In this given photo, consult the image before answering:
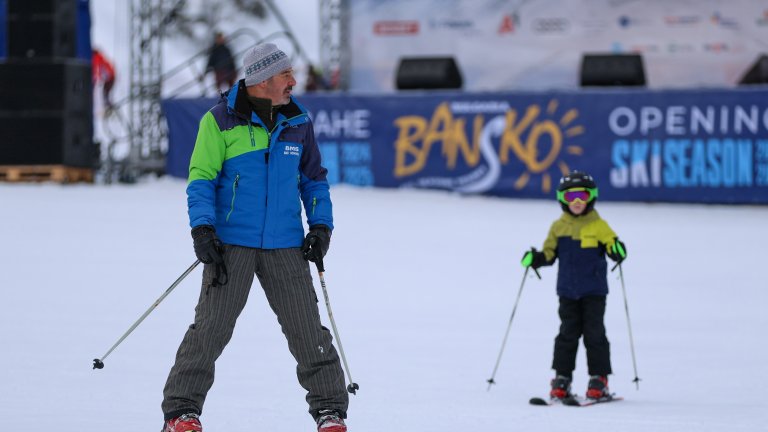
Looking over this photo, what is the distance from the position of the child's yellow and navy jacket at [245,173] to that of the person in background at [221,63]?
15803mm

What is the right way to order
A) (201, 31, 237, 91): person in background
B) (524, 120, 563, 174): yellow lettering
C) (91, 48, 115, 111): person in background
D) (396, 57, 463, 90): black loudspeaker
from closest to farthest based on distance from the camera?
(524, 120, 563, 174): yellow lettering → (396, 57, 463, 90): black loudspeaker → (201, 31, 237, 91): person in background → (91, 48, 115, 111): person in background

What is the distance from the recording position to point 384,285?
40.6ft

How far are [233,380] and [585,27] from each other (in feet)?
44.0

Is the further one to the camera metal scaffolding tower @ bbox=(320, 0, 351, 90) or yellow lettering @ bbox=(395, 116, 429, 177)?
metal scaffolding tower @ bbox=(320, 0, 351, 90)

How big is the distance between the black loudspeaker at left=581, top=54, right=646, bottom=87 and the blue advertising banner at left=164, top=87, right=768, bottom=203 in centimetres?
75

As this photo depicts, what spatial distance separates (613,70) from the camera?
18453 millimetres

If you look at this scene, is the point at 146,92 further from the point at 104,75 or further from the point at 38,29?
the point at 104,75

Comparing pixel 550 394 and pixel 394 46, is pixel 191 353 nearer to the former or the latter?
pixel 550 394

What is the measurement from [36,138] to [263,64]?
13384 millimetres

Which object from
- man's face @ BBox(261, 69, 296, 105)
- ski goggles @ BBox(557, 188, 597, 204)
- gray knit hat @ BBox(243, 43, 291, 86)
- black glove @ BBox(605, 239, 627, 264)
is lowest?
black glove @ BBox(605, 239, 627, 264)

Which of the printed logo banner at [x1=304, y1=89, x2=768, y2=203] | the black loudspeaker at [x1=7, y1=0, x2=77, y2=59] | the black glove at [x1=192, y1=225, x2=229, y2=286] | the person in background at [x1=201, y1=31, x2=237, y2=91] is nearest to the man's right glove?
the black glove at [x1=192, y1=225, x2=229, y2=286]

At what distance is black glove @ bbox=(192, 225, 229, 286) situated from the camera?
5398 mm

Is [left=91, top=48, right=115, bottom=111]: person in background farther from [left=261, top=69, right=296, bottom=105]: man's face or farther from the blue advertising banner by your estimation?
[left=261, top=69, right=296, bottom=105]: man's face

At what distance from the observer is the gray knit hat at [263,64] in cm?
564
